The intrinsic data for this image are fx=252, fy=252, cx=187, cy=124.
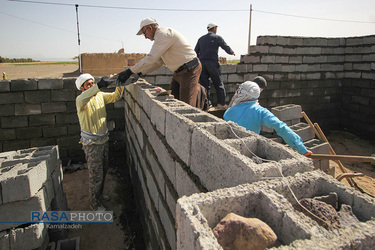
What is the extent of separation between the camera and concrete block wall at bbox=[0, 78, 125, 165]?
16.9ft

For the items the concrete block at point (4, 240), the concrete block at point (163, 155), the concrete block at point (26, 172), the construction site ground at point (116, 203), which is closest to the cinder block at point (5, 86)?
Answer: the construction site ground at point (116, 203)

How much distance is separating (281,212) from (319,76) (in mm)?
8603

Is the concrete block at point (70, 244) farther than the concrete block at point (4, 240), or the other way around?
the concrete block at point (70, 244)

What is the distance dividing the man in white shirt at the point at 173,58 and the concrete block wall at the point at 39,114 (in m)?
2.14

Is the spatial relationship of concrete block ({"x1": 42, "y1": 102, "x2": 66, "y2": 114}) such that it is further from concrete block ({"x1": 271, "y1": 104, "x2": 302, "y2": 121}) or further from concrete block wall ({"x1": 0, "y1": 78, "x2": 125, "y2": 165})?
concrete block ({"x1": 271, "y1": 104, "x2": 302, "y2": 121})

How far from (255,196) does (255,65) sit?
6754 mm

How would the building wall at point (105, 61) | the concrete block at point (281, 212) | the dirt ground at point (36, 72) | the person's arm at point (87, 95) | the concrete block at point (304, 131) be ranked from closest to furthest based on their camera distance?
the concrete block at point (281, 212) → the person's arm at point (87, 95) → the concrete block at point (304, 131) → the building wall at point (105, 61) → the dirt ground at point (36, 72)

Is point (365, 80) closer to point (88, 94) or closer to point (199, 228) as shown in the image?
point (88, 94)

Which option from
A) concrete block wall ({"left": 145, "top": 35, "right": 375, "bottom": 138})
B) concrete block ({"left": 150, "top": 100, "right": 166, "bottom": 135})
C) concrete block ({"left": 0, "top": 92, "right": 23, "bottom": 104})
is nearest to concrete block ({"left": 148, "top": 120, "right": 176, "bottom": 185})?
concrete block ({"left": 150, "top": 100, "right": 166, "bottom": 135})

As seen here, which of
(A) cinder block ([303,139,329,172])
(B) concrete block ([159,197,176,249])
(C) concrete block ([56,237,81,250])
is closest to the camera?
(B) concrete block ([159,197,176,249])

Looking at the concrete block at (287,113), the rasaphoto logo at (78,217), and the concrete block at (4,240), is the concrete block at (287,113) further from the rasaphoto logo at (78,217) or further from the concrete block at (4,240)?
the concrete block at (4,240)

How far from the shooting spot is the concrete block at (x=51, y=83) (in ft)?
17.1

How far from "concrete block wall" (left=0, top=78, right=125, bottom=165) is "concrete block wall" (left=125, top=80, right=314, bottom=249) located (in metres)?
3.09

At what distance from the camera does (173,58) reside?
409 centimetres
